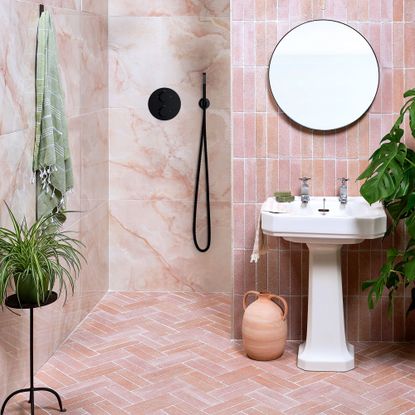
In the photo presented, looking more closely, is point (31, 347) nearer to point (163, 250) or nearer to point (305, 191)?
point (305, 191)

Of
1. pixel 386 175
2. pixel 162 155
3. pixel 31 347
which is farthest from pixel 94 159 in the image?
pixel 386 175

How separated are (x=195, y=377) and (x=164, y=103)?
2066mm

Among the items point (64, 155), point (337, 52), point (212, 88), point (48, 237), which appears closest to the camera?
point (48, 237)

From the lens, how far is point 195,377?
436cm

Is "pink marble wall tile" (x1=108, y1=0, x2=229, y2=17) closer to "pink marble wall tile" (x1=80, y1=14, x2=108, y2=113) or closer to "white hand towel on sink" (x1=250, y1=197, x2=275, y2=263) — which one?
"pink marble wall tile" (x1=80, y1=14, x2=108, y2=113)

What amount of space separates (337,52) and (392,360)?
1642 mm

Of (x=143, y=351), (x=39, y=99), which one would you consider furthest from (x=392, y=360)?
(x=39, y=99)

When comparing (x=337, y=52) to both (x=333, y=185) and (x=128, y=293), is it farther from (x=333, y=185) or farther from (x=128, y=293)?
(x=128, y=293)

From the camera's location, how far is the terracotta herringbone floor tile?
4.00 meters

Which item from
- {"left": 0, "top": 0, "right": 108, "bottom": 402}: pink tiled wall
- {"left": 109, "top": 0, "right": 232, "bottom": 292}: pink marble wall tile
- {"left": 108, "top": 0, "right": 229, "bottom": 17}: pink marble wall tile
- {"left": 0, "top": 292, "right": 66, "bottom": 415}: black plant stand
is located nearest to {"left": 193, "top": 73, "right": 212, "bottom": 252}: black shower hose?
{"left": 109, "top": 0, "right": 232, "bottom": 292}: pink marble wall tile

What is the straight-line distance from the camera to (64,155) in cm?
436

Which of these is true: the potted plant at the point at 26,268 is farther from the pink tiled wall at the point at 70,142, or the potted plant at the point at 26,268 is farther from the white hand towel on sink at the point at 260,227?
the white hand towel on sink at the point at 260,227

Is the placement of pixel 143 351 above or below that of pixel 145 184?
below

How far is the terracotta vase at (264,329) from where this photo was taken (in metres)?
4.54
